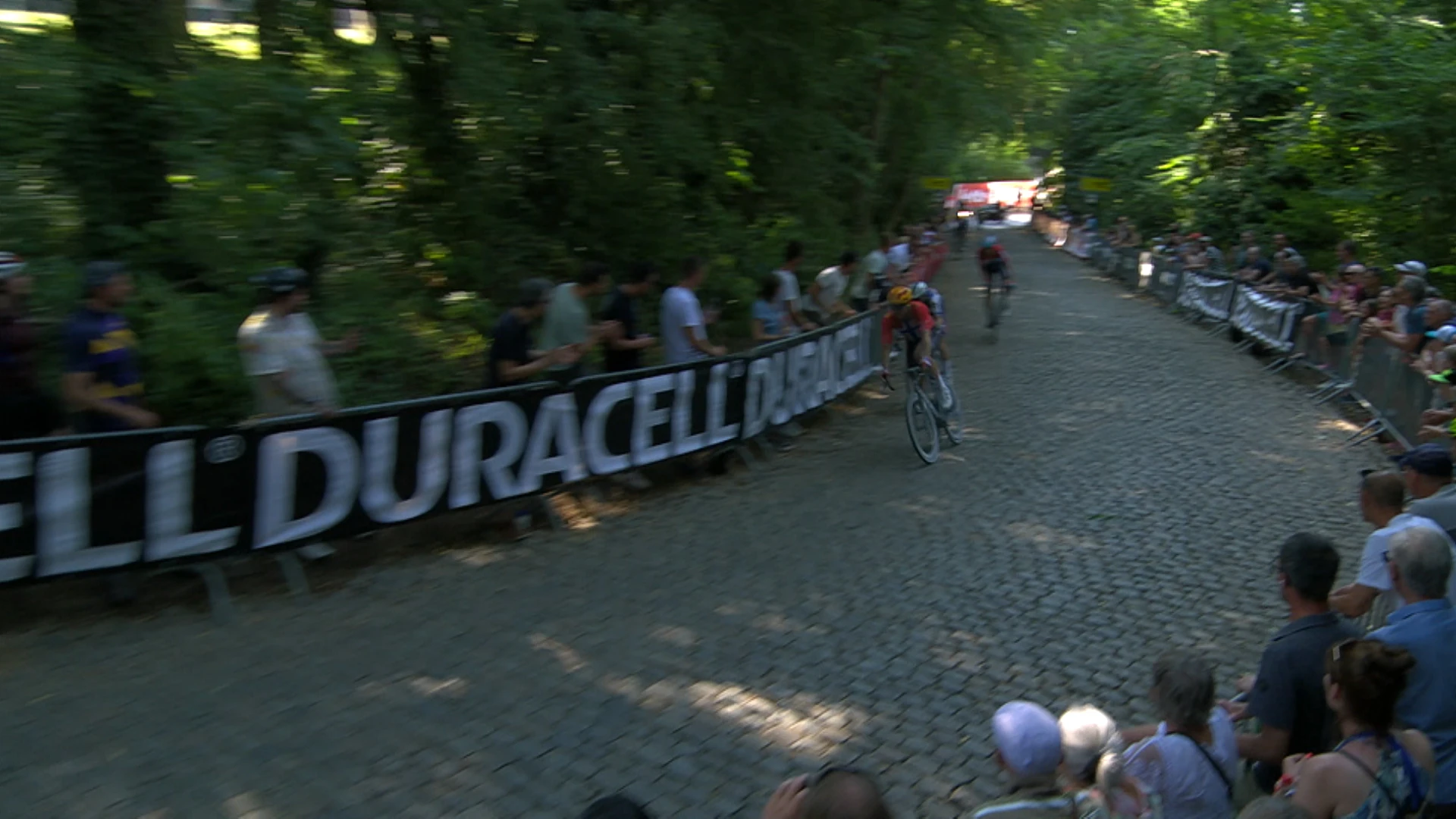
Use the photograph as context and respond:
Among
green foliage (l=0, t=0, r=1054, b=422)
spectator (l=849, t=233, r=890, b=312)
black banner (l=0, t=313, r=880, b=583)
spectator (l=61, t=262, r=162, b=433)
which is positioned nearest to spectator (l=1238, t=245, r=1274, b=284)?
spectator (l=849, t=233, r=890, b=312)

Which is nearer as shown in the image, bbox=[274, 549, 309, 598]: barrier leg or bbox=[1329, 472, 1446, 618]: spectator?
bbox=[1329, 472, 1446, 618]: spectator

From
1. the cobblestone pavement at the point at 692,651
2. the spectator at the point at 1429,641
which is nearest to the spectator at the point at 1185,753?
the spectator at the point at 1429,641

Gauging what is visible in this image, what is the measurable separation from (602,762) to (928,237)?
24.5 meters

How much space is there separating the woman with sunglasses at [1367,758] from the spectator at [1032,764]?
0.82m

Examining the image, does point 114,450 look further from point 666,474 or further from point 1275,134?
point 1275,134

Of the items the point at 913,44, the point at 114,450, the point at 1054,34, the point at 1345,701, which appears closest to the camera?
the point at 1345,701

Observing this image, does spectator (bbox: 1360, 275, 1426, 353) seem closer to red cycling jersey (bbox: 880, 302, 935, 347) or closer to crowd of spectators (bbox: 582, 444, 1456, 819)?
red cycling jersey (bbox: 880, 302, 935, 347)

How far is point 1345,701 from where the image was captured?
12.5ft

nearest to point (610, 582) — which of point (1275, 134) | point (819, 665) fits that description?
point (819, 665)

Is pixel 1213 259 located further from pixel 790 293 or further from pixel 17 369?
pixel 17 369

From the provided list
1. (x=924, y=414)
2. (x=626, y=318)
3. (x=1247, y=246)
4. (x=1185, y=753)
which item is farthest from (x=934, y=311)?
(x=1247, y=246)

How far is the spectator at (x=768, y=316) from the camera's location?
13.1m

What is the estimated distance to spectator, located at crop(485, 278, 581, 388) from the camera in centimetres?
925

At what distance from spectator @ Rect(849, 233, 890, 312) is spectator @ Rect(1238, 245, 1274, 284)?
7.36 meters
